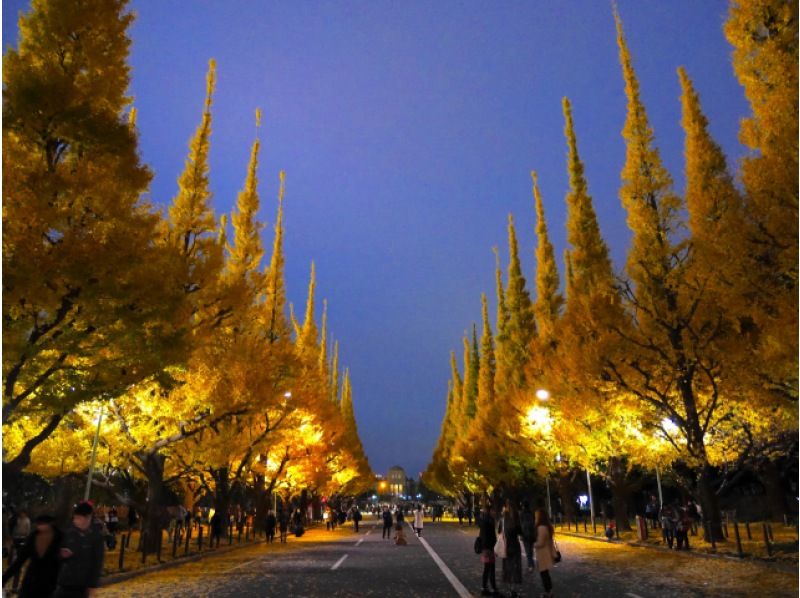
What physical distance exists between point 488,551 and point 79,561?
7.28 metres

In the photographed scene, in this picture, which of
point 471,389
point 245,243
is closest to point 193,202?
point 245,243

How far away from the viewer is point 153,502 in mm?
19234

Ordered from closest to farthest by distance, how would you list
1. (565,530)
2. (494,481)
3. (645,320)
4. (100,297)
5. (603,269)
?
(100,297), (645,320), (603,269), (565,530), (494,481)

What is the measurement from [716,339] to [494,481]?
2934 centimetres

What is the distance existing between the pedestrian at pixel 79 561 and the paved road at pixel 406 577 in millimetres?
5973

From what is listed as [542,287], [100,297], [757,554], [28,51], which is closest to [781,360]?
[757,554]

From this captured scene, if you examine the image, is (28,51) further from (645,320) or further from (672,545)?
(672,545)

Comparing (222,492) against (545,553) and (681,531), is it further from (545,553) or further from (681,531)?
(545,553)

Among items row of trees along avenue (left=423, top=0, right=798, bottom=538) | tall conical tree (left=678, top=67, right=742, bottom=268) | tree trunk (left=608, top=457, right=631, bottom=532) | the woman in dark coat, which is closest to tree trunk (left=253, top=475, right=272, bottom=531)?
row of trees along avenue (left=423, top=0, right=798, bottom=538)

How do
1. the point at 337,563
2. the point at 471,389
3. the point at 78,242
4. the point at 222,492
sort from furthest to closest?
the point at 471,389 → the point at 222,492 → the point at 337,563 → the point at 78,242

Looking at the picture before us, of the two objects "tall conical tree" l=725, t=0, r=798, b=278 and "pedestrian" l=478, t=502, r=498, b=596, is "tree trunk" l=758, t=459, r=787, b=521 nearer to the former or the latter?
"tall conical tree" l=725, t=0, r=798, b=278

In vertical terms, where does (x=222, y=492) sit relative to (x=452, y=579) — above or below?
above

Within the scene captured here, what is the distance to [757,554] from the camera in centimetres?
1511

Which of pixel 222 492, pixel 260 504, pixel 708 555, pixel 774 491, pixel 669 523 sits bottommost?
pixel 708 555
